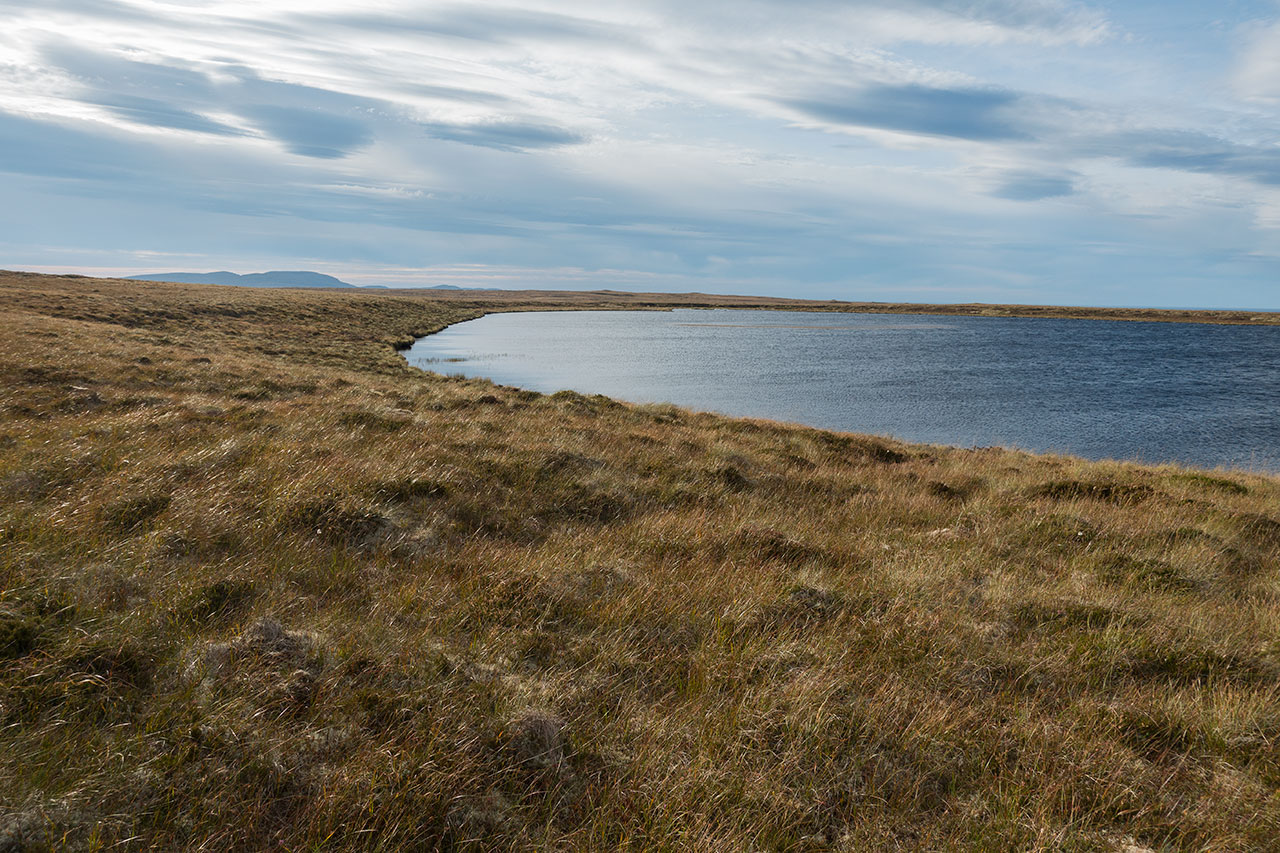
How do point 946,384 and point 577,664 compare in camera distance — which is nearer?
point 577,664

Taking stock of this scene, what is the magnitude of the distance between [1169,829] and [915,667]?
5.99 feet

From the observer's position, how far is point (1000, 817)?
3844 mm

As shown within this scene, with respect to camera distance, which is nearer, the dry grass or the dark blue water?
the dry grass

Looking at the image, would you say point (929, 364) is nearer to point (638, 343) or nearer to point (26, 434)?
point (638, 343)

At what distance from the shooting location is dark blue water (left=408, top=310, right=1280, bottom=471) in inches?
1221

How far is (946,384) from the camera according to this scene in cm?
4728

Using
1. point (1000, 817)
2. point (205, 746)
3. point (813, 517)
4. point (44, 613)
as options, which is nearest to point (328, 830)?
point (205, 746)

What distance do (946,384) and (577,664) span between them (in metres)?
47.9

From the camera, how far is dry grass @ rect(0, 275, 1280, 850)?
361 cm

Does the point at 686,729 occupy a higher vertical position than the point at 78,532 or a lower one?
lower

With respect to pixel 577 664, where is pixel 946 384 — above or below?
above

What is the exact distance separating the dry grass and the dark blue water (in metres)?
23.1

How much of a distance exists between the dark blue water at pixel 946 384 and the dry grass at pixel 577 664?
23070 millimetres

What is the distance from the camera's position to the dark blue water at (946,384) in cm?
3102
